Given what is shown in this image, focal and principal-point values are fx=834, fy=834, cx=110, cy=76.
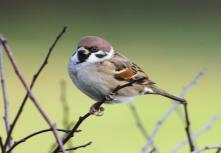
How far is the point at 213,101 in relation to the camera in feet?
31.7

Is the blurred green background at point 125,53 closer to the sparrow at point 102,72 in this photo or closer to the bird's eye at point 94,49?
the sparrow at point 102,72

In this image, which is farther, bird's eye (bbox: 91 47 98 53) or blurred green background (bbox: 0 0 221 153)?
blurred green background (bbox: 0 0 221 153)

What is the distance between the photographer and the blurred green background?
802 cm

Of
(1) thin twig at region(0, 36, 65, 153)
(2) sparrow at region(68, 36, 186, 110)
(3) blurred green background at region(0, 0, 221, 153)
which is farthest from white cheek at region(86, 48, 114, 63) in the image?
(3) blurred green background at region(0, 0, 221, 153)

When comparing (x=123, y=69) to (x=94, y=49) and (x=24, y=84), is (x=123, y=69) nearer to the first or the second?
(x=94, y=49)

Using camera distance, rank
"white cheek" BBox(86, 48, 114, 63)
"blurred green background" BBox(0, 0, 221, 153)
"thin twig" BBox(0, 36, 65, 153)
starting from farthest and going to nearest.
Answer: "blurred green background" BBox(0, 0, 221, 153), "white cheek" BBox(86, 48, 114, 63), "thin twig" BBox(0, 36, 65, 153)

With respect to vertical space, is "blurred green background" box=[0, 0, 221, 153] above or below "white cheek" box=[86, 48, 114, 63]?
below

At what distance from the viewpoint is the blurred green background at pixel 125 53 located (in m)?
8.02

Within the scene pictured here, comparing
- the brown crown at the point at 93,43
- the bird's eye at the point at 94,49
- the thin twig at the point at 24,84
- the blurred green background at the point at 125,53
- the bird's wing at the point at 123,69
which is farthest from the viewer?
the blurred green background at the point at 125,53

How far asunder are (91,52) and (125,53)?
8583mm

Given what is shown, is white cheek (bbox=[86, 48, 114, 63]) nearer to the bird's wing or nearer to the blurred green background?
the bird's wing

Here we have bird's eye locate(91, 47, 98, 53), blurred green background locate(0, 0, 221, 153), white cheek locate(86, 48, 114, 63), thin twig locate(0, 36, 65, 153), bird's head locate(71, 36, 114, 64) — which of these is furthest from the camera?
blurred green background locate(0, 0, 221, 153)

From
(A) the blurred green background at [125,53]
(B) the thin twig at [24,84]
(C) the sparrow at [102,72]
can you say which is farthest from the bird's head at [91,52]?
(A) the blurred green background at [125,53]

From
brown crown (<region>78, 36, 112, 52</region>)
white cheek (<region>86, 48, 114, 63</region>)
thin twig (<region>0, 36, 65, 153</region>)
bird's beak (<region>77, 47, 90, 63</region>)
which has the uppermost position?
thin twig (<region>0, 36, 65, 153</region>)
